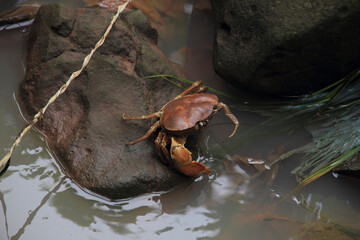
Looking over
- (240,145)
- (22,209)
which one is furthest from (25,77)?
(240,145)

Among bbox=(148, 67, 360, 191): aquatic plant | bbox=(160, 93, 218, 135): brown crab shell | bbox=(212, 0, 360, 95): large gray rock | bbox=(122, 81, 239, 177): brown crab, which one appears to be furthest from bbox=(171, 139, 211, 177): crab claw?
bbox=(212, 0, 360, 95): large gray rock

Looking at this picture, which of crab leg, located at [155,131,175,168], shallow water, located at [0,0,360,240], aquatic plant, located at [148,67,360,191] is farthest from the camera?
aquatic plant, located at [148,67,360,191]

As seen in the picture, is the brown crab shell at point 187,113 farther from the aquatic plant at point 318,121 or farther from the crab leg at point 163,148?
the aquatic plant at point 318,121

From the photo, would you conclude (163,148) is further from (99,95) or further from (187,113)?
(99,95)

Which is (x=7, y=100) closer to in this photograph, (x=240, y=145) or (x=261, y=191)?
(x=240, y=145)

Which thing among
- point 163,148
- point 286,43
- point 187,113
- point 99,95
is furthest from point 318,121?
point 99,95

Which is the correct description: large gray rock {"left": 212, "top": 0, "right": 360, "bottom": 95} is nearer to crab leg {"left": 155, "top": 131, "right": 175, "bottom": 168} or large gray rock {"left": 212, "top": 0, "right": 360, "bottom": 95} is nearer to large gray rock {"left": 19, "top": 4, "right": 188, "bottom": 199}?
large gray rock {"left": 19, "top": 4, "right": 188, "bottom": 199}

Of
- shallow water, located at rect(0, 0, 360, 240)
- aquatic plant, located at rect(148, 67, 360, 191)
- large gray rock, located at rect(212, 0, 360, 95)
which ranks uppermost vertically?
large gray rock, located at rect(212, 0, 360, 95)
